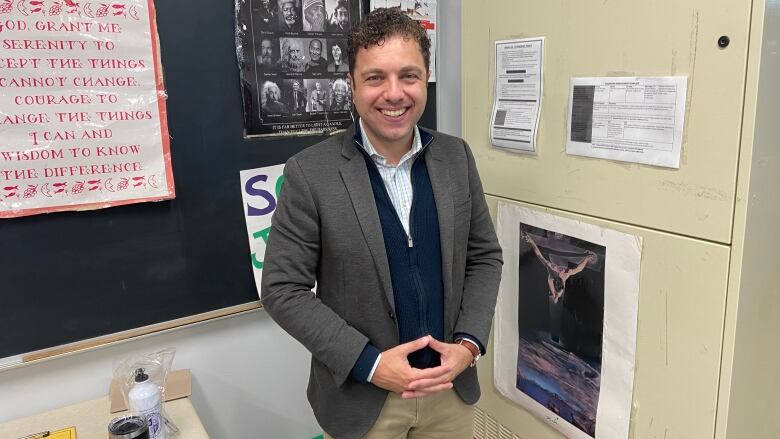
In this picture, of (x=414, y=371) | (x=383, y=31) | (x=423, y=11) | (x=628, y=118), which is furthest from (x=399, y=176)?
(x=423, y=11)

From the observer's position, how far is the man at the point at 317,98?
63.2 inches

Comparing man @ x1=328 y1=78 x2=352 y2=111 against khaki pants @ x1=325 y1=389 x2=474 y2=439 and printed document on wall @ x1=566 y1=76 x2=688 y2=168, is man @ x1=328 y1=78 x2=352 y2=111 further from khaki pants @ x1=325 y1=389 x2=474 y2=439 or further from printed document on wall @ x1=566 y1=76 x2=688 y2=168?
khaki pants @ x1=325 y1=389 x2=474 y2=439

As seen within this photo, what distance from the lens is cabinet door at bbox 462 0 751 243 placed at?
102 cm

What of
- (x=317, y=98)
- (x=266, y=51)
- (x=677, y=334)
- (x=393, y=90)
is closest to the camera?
(x=393, y=90)

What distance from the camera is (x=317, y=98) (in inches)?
63.6

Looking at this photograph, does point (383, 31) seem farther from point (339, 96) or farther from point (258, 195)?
point (258, 195)

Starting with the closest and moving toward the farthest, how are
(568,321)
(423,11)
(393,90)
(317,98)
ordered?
(393,90)
(568,321)
(317,98)
(423,11)

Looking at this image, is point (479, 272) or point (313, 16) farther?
point (313, 16)

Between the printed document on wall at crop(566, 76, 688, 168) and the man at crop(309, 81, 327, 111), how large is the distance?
0.73m

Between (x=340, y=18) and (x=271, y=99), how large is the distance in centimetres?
34

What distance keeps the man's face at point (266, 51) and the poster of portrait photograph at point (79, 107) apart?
0.92 ft

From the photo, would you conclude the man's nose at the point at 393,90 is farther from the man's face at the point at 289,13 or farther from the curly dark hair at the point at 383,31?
the man's face at the point at 289,13

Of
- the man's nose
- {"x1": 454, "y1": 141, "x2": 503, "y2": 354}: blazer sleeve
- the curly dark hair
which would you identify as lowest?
{"x1": 454, "y1": 141, "x2": 503, "y2": 354}: blazer sleeve

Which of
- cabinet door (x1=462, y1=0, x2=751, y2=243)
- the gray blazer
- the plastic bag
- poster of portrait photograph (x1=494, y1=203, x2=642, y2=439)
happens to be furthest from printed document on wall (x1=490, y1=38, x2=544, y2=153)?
the plastic bag
